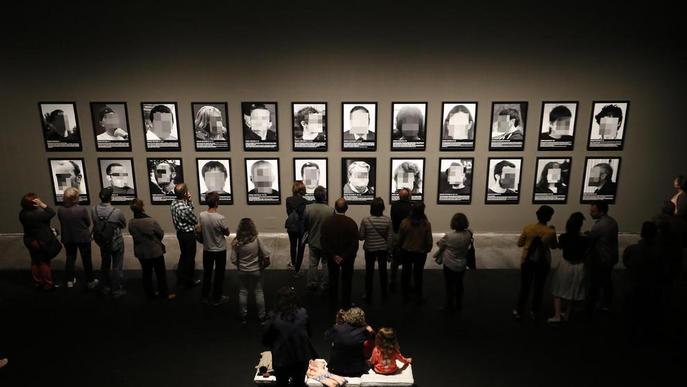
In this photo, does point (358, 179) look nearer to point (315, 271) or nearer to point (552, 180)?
point (315, 271)

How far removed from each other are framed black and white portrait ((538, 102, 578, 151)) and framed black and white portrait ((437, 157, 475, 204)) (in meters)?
1.54

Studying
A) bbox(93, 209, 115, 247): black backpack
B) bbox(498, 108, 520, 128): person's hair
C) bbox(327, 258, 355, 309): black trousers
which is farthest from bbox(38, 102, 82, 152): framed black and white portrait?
bbox(498, 108, 520, 128): person's hair

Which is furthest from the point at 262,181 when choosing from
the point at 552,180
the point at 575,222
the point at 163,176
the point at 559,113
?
the point at 559,113

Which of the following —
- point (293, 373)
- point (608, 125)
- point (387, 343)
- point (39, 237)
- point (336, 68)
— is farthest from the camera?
point (608, 125)

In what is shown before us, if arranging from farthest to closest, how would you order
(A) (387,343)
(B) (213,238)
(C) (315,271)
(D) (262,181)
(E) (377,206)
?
(D) (262,181) → (C) (315,271) → (E) (377,206) → (B) (213,238) → (A) (387,343)

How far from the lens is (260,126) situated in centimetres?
926

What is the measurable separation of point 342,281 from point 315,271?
0.76 meters

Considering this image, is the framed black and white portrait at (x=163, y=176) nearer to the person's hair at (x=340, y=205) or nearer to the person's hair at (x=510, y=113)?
the person's hair at (x=340, y=205)

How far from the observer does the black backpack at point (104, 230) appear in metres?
7.21

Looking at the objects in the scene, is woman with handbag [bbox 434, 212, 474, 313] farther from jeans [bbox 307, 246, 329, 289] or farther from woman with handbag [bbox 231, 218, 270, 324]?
woman with handbag [bbox 231, 218, 270, 324]

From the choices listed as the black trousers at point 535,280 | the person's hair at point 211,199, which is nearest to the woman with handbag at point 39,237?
the person's hair at point 211,199

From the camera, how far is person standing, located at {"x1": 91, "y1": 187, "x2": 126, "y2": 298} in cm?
719

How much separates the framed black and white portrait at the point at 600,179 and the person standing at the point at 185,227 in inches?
308

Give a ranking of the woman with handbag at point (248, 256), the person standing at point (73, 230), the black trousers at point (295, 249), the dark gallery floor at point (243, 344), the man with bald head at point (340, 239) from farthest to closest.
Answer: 1. the black trousers at point (295, 249)
2. the person standing at point (73, 230)
3. the man with bald head at point (340, 239)
4. the woman with handbag at point (248, 256)
5. the dark gallery floor at point (243, 344)
